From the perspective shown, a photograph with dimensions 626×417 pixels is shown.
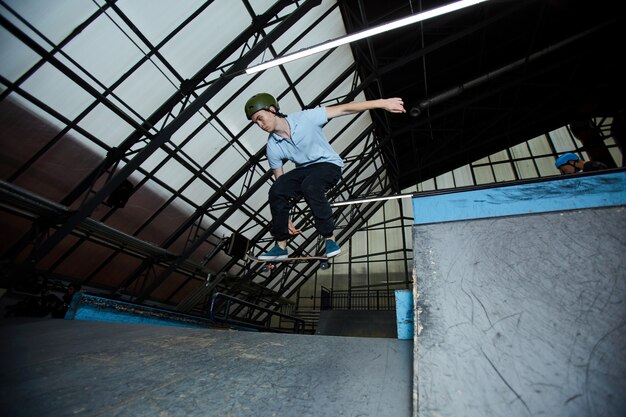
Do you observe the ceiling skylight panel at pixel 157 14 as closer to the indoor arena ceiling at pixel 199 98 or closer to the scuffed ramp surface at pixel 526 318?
the indoor arena ceiling at pixel 199 98

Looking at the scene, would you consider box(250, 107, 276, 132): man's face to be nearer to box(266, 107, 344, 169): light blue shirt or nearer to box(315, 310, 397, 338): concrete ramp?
box(266, 107, 344, 169): light blue shirt

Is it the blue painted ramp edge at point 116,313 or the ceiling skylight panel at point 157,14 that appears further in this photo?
the ceiling skylight panel at point 157,14

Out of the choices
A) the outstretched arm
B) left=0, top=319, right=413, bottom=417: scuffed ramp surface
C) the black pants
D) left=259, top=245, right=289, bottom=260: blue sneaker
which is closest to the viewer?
left=0, top=319, right=413, bottom=417: scuffed ramp surface

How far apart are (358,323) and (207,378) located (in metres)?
9.44

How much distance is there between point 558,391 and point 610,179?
114 cm

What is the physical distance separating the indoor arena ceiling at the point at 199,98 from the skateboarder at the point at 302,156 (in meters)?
3.57

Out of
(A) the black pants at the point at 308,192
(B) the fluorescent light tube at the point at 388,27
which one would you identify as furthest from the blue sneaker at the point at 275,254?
(B) the fluorescent light tube at the point at 388,27

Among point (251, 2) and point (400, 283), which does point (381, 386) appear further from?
point (400, 283)

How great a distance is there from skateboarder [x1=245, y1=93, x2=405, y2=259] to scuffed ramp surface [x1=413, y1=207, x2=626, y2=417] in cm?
133

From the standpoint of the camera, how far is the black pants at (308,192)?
8.23ft

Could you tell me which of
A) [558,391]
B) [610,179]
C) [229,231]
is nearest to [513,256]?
[558,391]

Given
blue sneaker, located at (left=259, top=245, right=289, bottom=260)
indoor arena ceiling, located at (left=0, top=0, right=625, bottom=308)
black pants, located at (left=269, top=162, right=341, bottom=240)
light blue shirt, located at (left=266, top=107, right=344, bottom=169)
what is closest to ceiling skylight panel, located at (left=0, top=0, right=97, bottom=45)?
indoor arena ceiling, located at (left=0, top=0, right=625, bottom=308)

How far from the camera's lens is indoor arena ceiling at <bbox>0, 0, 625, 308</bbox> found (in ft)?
17.3

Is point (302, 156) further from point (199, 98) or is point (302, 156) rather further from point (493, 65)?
point (493, 65)
